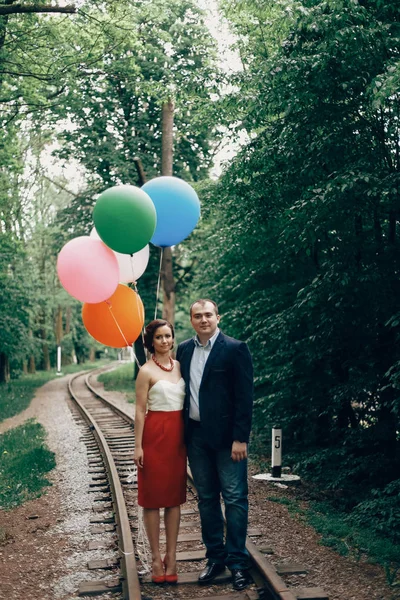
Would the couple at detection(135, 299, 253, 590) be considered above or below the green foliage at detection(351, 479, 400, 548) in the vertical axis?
above

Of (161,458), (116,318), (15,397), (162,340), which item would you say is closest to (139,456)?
(161,458)

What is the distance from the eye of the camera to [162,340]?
4648 millimetres

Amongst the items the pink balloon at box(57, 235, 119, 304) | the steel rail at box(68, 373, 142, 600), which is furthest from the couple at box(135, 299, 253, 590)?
the pink balloon at box(57, 235, 119, 304)

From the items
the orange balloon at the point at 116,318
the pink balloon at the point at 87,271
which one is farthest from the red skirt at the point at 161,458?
the pink balloon at the point at 87,271

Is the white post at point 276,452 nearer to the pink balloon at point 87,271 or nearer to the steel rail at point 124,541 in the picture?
the steel rail at point 124,541

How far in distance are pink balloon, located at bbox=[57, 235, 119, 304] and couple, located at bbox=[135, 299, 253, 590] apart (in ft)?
2.27

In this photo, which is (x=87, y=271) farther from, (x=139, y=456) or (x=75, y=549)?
(x=75, y=549)

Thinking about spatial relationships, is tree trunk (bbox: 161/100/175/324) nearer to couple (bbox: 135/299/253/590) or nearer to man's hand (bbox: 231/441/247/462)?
couple (bbox: 135/299/253/590)

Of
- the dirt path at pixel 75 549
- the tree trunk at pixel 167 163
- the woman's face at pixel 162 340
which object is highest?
the tree trunk at pixel 167 163

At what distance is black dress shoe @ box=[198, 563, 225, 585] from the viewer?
4.70m

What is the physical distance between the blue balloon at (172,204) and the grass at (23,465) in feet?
14.0

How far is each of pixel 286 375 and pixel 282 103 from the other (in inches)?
155

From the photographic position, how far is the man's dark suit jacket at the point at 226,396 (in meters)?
4.54

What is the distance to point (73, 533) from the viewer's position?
20.6 feet
